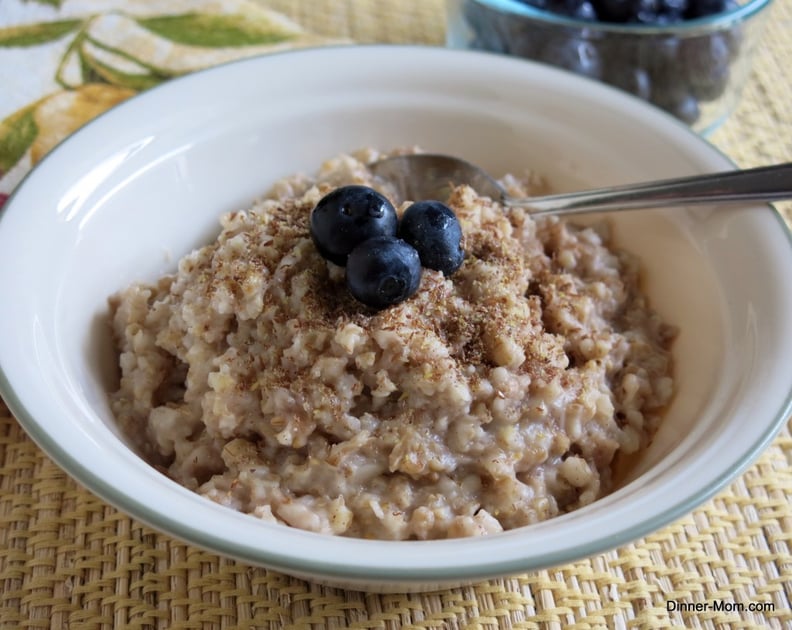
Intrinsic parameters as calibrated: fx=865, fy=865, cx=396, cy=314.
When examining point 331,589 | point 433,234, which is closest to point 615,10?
point 433,234

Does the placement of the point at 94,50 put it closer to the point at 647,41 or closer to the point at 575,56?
the point at 575,56

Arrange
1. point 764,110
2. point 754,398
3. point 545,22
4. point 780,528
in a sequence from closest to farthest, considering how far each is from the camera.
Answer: point 754,398 → point 780,528 → point 545,22 → point 764,110

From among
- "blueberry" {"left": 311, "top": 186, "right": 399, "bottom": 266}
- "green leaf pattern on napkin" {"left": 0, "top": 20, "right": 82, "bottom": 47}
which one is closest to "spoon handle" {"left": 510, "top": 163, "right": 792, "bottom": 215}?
"blueberry" {"left": 311, "top": 186, "right": 399, "bottom": 266}

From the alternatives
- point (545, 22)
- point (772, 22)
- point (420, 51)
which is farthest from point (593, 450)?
point (772, 22)

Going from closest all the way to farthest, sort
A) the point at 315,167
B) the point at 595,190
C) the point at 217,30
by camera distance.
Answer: the point at 595,190
the point at 315,167
the point at 217,30

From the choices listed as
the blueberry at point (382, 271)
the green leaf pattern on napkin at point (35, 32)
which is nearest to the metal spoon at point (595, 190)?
the blueberry at point (382, 271)

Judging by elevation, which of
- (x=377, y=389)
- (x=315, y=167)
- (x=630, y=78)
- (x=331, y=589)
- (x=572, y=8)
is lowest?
(x=331, y=589)

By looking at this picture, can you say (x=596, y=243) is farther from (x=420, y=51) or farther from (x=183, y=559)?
(x=183, y=559)

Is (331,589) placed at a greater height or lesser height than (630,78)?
lesser
